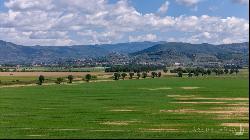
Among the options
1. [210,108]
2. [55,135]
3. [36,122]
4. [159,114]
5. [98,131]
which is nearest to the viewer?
[55,135]

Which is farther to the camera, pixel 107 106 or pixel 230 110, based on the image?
pixel 107 106

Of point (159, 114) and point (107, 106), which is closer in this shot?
point (159, 114)

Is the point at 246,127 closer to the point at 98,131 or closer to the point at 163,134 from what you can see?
the point at 163,134

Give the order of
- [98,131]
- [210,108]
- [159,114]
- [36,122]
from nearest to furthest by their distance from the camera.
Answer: [98,131] < [36,122] < [159,114] < [210,108]

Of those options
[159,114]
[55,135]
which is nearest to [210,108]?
[159,114]

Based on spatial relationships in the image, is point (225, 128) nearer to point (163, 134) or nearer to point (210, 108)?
point (163, 134)

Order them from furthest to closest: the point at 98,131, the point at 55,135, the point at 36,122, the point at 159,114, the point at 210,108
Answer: the point at 210,108 → the point at 159,114 → the point at 36,122 → the point at 98,131 → the point at 55,135

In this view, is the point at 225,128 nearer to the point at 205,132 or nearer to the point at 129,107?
the point at 205,132

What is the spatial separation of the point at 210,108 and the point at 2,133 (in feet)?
120

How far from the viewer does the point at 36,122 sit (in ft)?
193

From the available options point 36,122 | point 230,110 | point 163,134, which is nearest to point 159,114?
point 230,110

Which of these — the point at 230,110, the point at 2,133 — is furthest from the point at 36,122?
the point at 230,110

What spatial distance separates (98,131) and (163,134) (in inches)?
256

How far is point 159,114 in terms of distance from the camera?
68.1 metres
